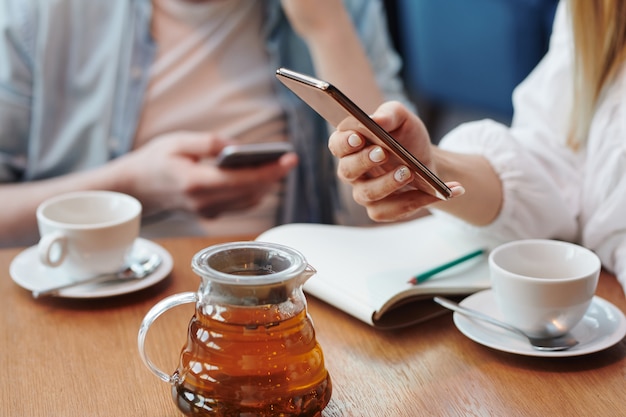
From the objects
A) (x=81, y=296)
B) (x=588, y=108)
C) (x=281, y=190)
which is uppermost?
(x=588, y=108)

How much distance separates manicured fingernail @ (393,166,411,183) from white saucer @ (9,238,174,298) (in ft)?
0.94

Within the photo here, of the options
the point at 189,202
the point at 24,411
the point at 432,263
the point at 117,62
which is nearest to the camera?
the point at 24,411

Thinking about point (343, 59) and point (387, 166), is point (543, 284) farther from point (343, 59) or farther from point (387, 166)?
point (343, 59)

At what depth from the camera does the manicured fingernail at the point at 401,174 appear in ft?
2.35

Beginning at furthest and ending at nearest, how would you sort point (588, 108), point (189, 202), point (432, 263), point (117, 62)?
point (117, 62)
point (189, 202)
point (588, 108)
point (432, 263)

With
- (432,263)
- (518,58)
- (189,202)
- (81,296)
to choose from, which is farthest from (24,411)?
(518,58)

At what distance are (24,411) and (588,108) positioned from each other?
0.72 metres

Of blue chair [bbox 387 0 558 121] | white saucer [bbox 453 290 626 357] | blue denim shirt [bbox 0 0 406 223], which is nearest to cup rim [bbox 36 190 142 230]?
white saucer [bbox 453 290 626 357]

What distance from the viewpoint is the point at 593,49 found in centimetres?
98

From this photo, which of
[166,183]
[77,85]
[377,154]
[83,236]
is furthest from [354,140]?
[77,85]

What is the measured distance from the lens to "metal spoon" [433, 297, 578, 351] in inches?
27.8

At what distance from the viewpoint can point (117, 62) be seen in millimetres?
1352

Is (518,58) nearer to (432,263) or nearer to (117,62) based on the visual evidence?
(117,62)

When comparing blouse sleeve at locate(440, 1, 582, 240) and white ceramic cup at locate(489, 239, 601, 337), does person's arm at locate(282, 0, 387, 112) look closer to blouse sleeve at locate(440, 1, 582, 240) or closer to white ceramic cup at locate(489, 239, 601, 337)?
blouse sleeve at locate(440, 1, 582, 240)
